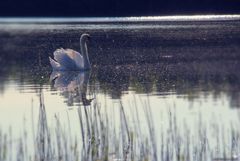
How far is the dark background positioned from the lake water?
28111 mm

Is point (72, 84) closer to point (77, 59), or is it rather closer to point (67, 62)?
point (67, 62)

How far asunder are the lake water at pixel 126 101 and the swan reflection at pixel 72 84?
3 centimetres

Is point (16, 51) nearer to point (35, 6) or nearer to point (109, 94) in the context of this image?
point (109, 94)

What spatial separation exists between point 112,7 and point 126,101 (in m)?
47.7

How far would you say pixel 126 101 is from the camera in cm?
1441

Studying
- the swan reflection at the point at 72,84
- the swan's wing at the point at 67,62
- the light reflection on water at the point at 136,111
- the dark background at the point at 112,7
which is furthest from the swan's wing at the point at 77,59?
the dark background at the point at 112,7

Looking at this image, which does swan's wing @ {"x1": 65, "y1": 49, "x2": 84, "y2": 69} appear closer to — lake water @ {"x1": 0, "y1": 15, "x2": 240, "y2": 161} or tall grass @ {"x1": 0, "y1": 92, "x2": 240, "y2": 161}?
lake water @ {"x1": 0, "y1": 15, "x2": 240, "y2": 161}

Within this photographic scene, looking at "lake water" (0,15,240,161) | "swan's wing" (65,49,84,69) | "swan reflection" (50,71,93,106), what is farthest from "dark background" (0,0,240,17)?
"swan reflection" (50,71,93,106)

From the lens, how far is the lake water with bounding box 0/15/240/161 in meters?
9.53

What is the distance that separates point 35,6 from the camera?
63688 millimetres

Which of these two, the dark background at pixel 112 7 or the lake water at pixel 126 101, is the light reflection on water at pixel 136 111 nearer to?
the lake water at pixel 126 101

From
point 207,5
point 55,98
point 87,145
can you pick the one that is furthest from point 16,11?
point 87,145

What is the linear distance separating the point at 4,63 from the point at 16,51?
374 cm

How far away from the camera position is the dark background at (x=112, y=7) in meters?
60.4
